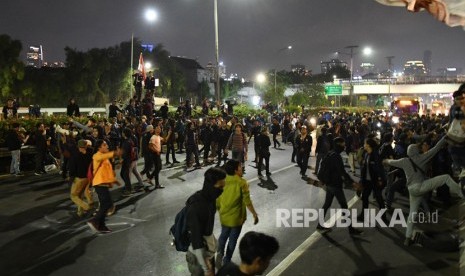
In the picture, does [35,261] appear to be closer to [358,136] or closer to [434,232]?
[434,232]

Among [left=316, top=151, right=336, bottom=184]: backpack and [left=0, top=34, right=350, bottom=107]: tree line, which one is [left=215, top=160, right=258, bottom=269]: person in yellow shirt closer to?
[left=316, top=151, right=336, bottom=184]: backpack

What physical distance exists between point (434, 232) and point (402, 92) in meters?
58.5

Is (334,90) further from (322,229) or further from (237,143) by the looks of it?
→ (322,229)

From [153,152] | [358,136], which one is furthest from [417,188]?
[358,136]

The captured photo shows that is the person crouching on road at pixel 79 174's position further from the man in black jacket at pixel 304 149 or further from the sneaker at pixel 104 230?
the man in black jacket at pixel 304 149

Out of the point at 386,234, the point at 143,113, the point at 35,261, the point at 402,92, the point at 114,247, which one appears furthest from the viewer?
the point at 402,92

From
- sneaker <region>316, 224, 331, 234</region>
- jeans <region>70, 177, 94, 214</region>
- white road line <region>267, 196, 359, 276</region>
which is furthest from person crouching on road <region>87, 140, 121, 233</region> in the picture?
sneaker <region>316, 224, 331, 234</region>

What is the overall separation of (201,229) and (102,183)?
14.7 feet

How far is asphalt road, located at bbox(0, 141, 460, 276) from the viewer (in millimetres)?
6461

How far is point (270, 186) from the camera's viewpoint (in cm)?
1273

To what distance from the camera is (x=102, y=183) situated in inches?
329

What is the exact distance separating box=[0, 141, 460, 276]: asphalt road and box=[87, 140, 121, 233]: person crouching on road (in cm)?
27

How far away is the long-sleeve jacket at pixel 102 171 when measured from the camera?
839 centimetres

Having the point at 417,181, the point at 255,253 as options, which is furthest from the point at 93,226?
the point at 417,181
